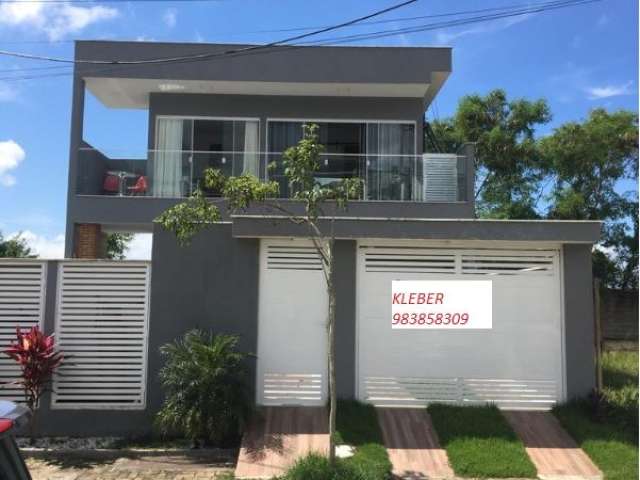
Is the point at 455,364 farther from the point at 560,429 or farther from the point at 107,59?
the point at 107,59

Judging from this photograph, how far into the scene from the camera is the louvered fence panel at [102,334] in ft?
27.3

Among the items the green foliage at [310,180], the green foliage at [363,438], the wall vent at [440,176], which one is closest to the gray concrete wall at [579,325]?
the green foliage at [363,438]

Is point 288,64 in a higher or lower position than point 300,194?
higher

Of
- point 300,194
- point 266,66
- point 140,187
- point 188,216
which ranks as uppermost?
point 266,66

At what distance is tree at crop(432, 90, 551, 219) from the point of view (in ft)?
62.8

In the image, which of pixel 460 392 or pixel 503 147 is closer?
pixel 460 392

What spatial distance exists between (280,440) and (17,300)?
410 cm

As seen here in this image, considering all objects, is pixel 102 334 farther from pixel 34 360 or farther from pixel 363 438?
pixel 363 438

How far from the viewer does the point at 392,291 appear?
854cm

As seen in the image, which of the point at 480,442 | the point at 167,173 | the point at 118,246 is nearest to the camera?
the point at 480,442

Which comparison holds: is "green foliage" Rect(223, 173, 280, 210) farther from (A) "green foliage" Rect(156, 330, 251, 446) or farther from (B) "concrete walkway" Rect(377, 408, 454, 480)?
(B) "concrete walkway" Rect(377, 408, 454, 480)

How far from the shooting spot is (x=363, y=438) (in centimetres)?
746

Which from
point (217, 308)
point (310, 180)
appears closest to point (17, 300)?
point (217, 308)

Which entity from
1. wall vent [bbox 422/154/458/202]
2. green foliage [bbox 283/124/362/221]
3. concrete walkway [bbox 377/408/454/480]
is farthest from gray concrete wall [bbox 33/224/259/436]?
wall vent [bbox 422/154/458/202]
